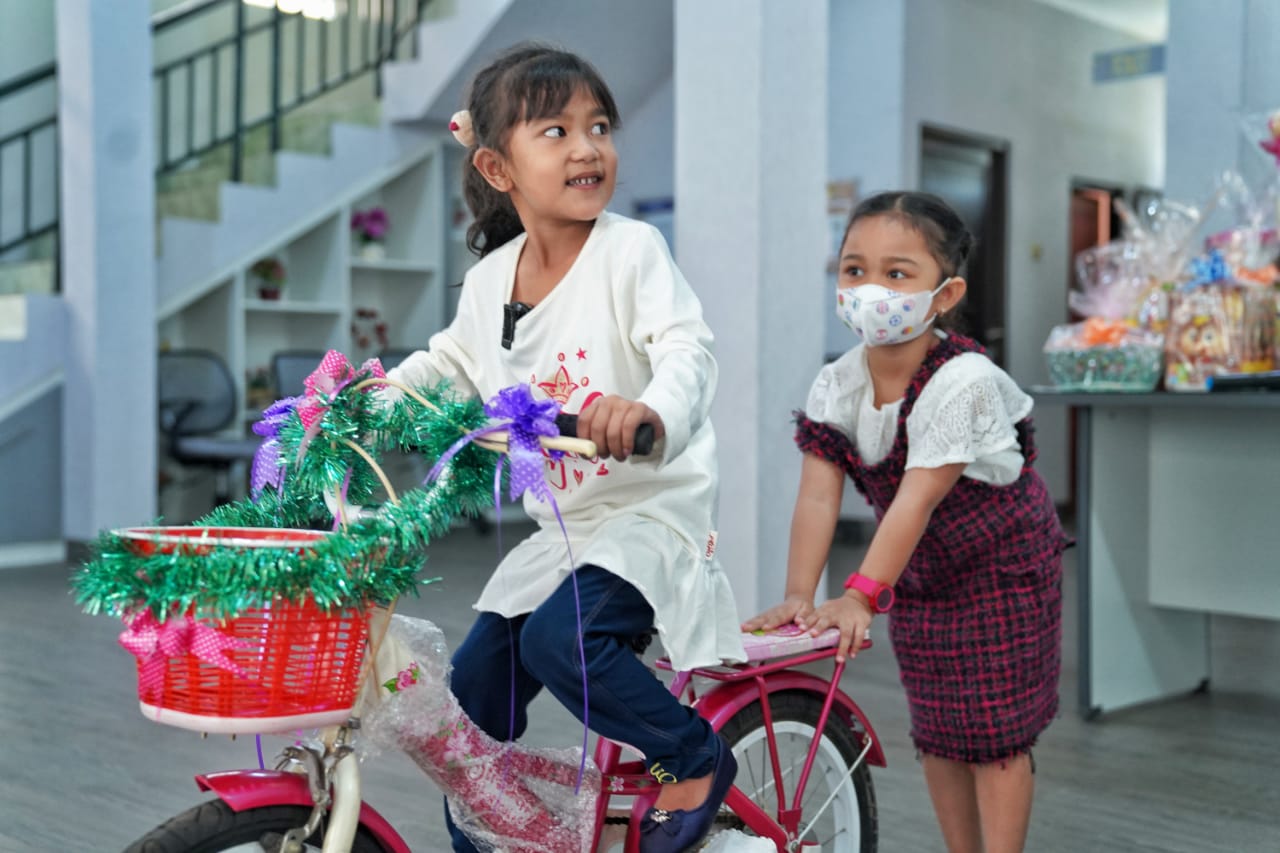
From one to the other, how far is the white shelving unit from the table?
15.4 ft

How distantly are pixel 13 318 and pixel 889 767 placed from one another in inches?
186

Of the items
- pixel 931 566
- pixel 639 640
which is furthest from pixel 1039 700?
pixel 639 640

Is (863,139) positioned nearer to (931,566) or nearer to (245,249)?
(245,249)

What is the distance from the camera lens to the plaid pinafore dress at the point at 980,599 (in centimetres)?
178

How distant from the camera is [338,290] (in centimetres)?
710

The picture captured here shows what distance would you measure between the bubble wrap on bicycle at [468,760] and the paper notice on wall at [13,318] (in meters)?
5.01

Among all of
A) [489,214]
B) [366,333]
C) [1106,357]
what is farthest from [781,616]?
[366,333]

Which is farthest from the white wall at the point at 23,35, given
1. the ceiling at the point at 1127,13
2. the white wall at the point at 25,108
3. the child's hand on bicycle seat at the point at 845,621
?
the child's hand on bicycle seat at the point at 845,621

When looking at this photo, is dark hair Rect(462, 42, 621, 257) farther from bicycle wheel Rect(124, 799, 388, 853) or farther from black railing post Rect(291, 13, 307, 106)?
black railing post Rect(291, 13, 307, 106)

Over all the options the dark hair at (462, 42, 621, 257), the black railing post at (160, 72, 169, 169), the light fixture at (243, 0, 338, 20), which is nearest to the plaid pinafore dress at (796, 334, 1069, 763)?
the dark hair at (462, 42, 621, 257)

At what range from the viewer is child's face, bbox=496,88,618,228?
1444mm

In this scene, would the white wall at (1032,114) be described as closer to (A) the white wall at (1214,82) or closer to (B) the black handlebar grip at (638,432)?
(A) the white wall at (1214,82)

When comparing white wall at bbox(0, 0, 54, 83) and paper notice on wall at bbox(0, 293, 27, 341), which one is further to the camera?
white wall at bbox(0, 0, 54, 83)

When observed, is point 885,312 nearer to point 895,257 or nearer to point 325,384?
point 895,257
